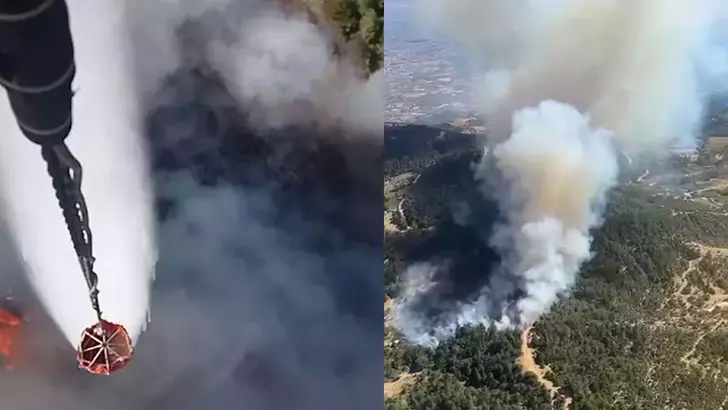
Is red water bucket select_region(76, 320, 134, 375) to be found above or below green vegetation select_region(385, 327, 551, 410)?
above

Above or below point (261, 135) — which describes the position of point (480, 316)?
below

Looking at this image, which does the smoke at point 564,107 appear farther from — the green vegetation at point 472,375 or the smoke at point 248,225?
the smoke at point 248,225

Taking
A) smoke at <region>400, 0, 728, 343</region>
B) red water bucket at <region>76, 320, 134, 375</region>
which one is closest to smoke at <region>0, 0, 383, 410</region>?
red water bucket at <region>76, 320, 134, 375</region>

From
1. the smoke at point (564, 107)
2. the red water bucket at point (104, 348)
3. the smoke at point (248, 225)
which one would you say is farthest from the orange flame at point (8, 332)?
the smoke at point (564, 107)

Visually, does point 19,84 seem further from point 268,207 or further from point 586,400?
point 586,400

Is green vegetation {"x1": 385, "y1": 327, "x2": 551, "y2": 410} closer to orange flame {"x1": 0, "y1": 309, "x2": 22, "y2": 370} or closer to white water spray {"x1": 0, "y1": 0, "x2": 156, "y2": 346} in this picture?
white water spray {"x1": 0, "y1": 0, "x2": 156, "y2": 346}

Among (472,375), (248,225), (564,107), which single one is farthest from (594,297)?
(248,225)

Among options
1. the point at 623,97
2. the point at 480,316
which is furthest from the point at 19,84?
the point at 623,97
